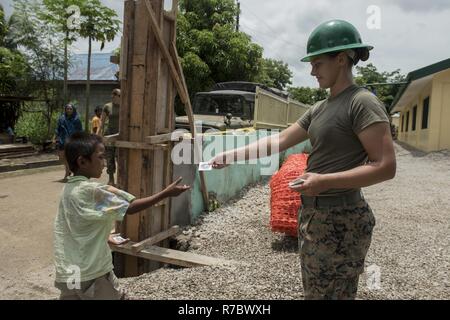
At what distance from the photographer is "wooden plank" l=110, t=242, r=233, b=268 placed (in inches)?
154

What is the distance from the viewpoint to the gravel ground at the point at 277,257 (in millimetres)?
3322

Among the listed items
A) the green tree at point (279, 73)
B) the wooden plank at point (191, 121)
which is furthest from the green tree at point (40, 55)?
the green tree at point (279, 73)

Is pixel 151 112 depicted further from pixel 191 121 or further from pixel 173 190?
pixel 173 190

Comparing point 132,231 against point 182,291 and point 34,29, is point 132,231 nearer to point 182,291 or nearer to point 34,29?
point 182,291

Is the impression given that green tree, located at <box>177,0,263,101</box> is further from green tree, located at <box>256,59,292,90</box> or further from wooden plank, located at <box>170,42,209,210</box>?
green tree, located at <box>256,59,292,90</box>

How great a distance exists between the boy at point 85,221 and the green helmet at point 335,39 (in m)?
1.03

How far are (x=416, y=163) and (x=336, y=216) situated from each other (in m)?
12.5

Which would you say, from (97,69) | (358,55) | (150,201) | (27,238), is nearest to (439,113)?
(27,238)

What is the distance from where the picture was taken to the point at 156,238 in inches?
173

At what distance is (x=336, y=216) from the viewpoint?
1937 mm

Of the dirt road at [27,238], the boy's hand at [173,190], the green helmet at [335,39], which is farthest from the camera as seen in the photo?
the dirt road at [27,238]

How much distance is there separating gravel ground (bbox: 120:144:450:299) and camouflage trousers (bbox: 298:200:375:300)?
1308 mm

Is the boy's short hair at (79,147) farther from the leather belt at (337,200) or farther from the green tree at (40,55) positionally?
the green tree at (40,55)

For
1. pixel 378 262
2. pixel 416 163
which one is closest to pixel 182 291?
pixel 378 262
